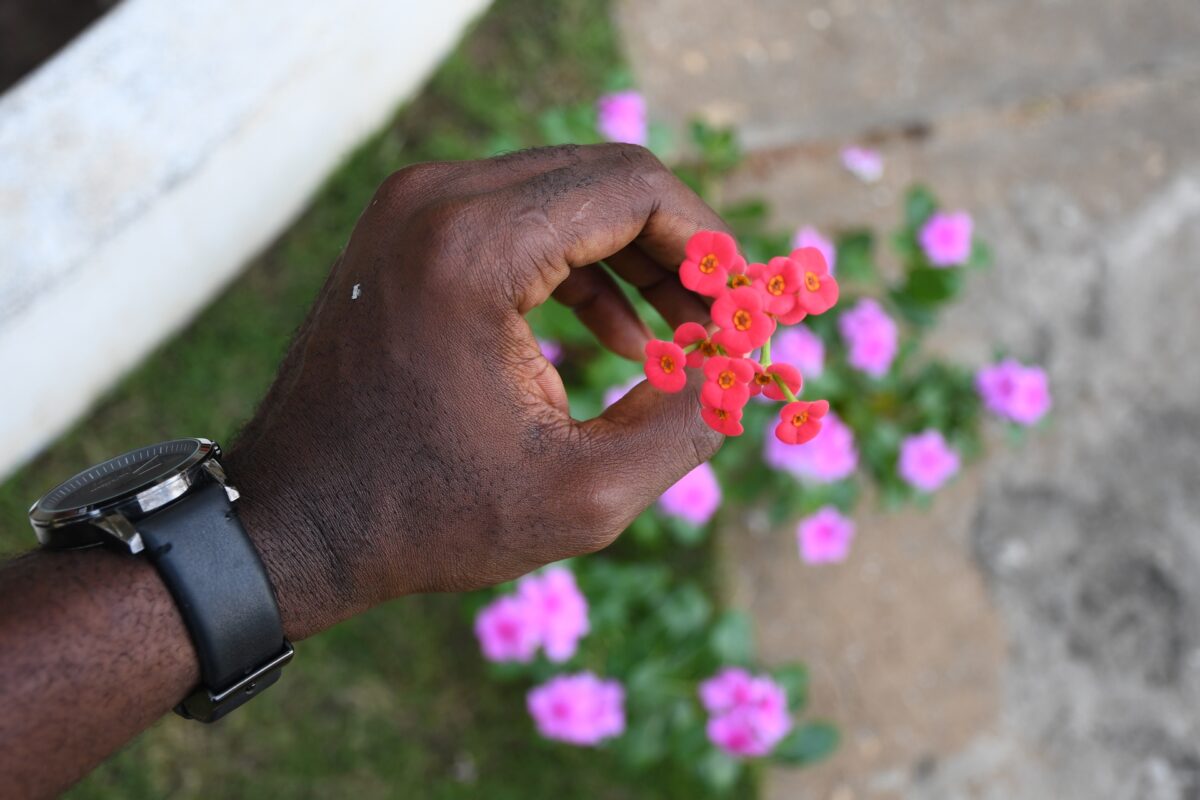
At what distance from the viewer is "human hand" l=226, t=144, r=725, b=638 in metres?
1.30

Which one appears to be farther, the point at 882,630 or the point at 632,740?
the point at 882,630

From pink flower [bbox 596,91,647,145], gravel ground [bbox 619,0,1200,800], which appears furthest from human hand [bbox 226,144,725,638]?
gravel ground [bbox 619,0,1200,800]

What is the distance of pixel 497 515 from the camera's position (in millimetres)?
1342

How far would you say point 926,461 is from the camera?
259 cm

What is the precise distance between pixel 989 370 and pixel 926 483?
34 cm

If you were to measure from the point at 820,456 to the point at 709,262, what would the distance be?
127cm

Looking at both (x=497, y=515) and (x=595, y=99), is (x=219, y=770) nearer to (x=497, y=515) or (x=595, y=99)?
(x=497, y=515)

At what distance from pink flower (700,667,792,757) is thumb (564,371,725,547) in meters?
1.04

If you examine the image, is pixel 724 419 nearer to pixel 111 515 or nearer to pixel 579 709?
pixel 111 515

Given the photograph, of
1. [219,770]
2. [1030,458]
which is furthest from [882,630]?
[219,770]

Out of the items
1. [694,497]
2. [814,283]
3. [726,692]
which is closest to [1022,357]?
[694,497]

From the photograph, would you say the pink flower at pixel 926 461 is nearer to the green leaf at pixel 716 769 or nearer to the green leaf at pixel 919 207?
the green leaf at pixel 919 207

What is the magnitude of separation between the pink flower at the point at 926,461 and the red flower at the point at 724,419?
4.65 ft

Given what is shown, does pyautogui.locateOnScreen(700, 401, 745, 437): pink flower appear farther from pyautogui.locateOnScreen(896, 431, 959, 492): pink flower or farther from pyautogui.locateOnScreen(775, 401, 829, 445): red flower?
pyautogui.locateOnScreen(896, 431, 959, 492): pink flower
